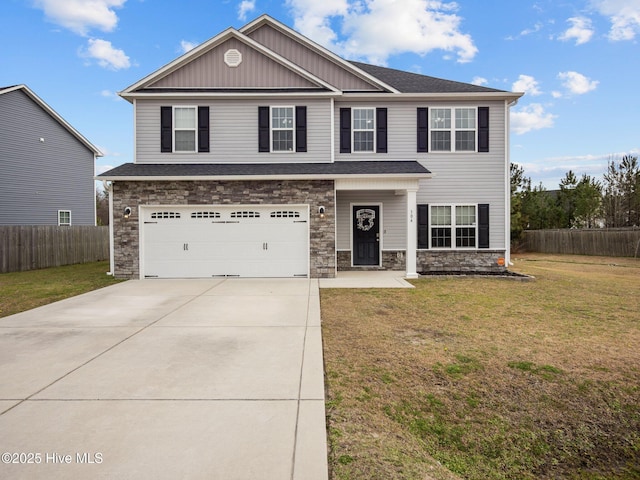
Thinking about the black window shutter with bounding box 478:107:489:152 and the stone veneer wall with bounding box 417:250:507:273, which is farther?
the stone veneer wall with bounding box 417:250:507:273

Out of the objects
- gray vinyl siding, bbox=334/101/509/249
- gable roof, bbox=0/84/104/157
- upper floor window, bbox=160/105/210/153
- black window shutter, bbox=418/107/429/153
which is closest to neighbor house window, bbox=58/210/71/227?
gable roof, bbox=0/84/104/157

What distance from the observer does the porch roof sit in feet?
38.3

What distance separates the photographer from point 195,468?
266 centimetres

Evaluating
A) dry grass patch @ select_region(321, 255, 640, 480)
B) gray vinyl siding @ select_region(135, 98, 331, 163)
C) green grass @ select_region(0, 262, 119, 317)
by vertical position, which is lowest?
dry grass patch @ select_region(321, 255, 640, 480)

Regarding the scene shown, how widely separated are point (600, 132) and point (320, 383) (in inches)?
989

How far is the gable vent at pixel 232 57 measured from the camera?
13008 millimetres

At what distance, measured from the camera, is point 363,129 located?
13.6 m

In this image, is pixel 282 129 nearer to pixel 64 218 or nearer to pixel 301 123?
pixel 301 123

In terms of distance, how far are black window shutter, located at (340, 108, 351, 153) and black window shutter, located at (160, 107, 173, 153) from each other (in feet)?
18.9

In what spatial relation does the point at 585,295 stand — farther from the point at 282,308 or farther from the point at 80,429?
the point at 80,429

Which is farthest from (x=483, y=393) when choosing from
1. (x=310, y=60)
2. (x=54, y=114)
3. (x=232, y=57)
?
(x=54, y=114)

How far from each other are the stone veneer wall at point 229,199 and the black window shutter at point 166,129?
1603mm

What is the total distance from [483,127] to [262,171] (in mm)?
7838

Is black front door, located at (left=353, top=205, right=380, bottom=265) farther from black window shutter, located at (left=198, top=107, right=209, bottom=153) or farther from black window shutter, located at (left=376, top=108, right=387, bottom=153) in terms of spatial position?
black window shutter, located at (left=198, top=107, right=209, bottom=153)
